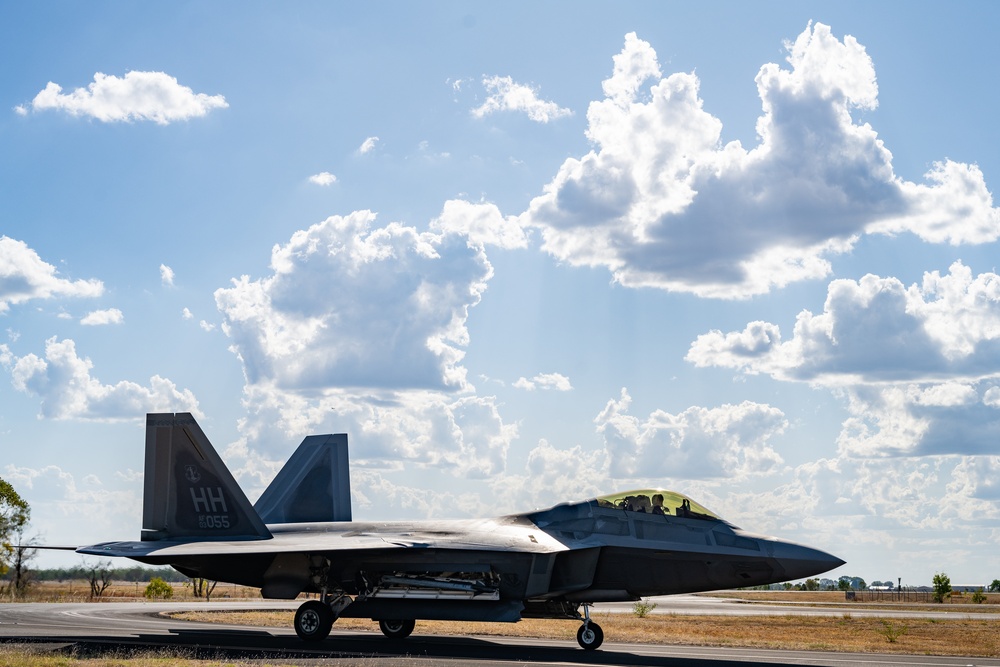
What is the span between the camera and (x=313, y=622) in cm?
2078

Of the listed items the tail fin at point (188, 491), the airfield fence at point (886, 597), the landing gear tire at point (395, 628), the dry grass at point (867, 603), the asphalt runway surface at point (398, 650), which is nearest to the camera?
the asphalt runway surface at point (398, 650)

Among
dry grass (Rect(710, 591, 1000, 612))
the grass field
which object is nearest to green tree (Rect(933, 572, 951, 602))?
dry grass (Rect(710, 591, 1000, 612))

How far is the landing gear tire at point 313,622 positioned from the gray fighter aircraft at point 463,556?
2cm

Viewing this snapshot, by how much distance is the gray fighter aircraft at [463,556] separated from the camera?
65.0ft

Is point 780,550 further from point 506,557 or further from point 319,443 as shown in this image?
point 319,443

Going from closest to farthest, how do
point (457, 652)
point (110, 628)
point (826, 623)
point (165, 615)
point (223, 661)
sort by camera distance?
point (223, 661)
point (457, 652)
point (110, 628)
point (165, 615)
point (826, 623)

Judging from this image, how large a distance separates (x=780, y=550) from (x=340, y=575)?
9299mm

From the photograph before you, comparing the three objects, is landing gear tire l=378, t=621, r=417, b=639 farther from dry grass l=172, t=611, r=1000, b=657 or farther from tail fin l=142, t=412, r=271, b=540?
tail fin l=142, t=412, r=271, b=540

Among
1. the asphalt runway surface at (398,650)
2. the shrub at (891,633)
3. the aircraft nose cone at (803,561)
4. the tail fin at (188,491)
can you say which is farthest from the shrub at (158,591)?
the aircraft nose cone at (803,561)

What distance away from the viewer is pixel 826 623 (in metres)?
37.5

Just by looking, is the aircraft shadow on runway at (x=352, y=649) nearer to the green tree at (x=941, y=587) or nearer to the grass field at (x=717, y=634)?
the grass field at (x=717, y=634)

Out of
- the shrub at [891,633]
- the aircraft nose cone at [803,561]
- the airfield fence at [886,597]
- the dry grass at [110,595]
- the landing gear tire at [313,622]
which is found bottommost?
the airfield fence at [886,597]

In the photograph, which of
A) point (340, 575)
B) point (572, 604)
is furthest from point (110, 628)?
point (572, 604)

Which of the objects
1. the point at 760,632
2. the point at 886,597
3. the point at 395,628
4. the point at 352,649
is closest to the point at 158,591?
the point at 760,632
